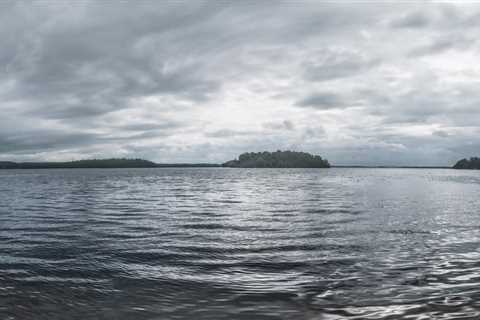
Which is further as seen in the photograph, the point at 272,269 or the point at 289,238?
the point at 289,238

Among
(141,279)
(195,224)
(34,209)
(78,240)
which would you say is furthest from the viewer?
(34,209)

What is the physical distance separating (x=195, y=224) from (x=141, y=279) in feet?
44.3

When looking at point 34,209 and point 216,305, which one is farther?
point 34,209

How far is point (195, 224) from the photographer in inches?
1072

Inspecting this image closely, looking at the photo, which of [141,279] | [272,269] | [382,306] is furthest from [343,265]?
[141,279]

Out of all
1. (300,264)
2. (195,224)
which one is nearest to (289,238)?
(300,264)

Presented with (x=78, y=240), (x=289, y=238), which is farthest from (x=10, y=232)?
(x=289, y=238)

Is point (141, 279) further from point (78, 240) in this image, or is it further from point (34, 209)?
point (34, 209)

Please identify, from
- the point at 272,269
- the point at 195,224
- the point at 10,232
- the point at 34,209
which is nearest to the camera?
the point at 272,269

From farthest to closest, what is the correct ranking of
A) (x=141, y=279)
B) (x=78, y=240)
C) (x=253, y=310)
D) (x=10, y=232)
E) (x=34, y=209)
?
(x=34, y=209), (x=10, y=232), (x=78, y=240), (x=141, y=279), (x=253, y=310)

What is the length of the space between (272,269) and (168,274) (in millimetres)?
3950

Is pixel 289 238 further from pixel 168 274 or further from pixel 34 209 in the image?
pixel 34 209

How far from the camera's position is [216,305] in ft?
36.6

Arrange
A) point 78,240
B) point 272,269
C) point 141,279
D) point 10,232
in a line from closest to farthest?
point 141,279 < point 272,269 < point 78,240 < point 10,232
